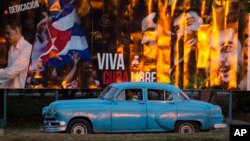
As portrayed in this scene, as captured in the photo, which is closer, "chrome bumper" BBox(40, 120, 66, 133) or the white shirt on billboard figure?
"chrome bumper" BBox(40, 120, 66, 133)

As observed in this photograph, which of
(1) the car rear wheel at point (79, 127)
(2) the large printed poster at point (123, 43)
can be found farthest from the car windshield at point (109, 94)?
(2) the large printed poster at point (123, 43)

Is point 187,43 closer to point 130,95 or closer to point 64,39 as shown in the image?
point 64,39

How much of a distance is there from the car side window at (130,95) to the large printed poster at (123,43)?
4.69m

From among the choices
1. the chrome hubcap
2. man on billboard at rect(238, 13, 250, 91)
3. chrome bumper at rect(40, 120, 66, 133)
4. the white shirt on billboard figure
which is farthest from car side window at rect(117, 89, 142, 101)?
man on billboard at rect(238, 13, 250, 91)

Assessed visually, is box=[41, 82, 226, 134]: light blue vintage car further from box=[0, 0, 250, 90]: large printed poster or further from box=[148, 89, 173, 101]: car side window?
box=[0, 0, 250, 90]: large printed poster

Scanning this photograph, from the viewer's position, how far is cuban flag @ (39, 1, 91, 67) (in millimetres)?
19438

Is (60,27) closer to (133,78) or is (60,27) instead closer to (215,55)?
(133,78)

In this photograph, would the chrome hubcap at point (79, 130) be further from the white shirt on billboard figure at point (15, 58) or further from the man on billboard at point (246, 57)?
the man on billboard at point (246, 57)

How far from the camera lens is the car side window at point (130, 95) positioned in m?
14.8

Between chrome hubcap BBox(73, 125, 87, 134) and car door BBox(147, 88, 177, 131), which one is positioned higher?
car door BBox(147, 88, 177, 131)

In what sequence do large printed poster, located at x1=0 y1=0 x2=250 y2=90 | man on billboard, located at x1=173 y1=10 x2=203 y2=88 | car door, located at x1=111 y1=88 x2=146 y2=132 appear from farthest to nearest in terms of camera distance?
→ man on billboard, located at x1=173 y1=10 x2=203 y2=88
large printed poster, located at x1=0 y1=0 x2=250 y2=90
car door, located at x1=111 y1=88 x2=146 y2=132

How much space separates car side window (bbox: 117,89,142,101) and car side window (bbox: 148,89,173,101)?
0.30 m

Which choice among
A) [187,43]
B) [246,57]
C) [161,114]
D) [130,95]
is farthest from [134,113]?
[246,57]

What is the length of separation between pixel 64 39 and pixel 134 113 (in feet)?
19.3
